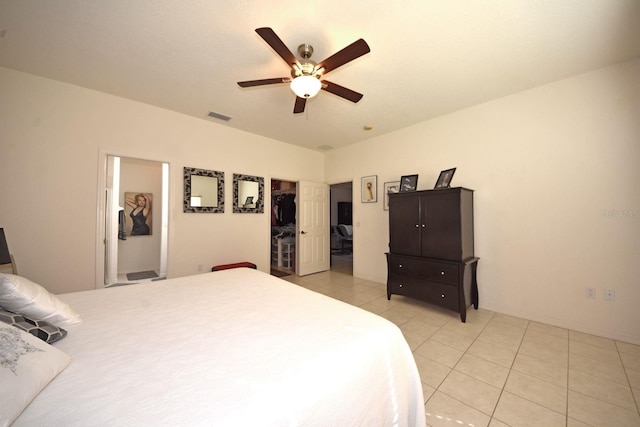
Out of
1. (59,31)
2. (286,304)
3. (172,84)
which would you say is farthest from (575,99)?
(59,31)

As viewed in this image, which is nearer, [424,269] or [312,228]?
[424,269]

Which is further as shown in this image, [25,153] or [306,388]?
[25,153]

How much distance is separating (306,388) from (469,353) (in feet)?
6.49

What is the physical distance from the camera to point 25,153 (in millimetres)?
2520

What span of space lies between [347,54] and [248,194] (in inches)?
119

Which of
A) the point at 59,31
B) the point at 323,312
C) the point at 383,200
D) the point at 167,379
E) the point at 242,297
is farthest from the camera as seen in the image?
the point at 383,200

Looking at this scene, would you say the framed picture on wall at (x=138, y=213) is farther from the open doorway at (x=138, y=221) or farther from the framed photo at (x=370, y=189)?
the framed photo at (x=370, y=189)

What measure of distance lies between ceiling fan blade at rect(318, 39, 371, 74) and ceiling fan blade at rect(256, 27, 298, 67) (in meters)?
0.25

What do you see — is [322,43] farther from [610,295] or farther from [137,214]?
[137,214]

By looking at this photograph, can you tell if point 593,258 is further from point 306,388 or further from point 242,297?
point 242,297

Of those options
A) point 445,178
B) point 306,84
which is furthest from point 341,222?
point 306,84

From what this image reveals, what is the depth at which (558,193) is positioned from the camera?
2568mm

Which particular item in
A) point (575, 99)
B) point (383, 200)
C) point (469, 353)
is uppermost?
point (575, 99)

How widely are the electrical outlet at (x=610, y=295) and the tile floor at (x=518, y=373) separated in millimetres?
395
